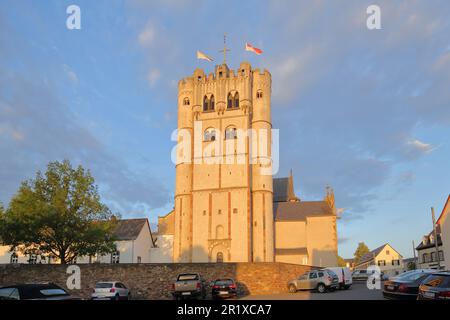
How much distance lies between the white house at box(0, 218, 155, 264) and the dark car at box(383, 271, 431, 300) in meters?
39.8

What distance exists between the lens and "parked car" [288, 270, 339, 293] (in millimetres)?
29656

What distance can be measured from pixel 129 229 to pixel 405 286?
45079mm

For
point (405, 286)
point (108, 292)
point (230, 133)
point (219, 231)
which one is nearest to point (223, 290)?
point (108, 292)

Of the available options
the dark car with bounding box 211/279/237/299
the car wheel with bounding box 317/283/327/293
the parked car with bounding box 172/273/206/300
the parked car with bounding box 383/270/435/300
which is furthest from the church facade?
the parked car with bounding box 383/270/435/300

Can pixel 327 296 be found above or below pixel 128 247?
below

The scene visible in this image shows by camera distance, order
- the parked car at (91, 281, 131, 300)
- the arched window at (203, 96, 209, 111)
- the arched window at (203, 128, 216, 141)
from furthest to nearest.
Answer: the arched window at (203, 96, 209, 111), the arched window at (203, 128, 216, 141), the parked car at (91, 281, 131, 300)

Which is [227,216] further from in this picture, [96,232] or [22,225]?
[22,225]

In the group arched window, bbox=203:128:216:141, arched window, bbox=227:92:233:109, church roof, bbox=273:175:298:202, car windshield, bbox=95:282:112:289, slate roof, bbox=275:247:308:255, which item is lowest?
car windshield, bbox=95:282:112:289

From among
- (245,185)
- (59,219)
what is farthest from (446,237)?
(59,219)

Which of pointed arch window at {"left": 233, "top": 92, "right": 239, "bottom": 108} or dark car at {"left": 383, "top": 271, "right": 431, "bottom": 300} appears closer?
dark car at {"left": 383, "top": 271, "right": 431, "bottom": 300}

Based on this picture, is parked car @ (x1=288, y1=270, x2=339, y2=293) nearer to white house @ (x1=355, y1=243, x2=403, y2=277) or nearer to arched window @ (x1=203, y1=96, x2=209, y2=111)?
arched window @ (x1=203, y1=96, x2=209, y2=111)

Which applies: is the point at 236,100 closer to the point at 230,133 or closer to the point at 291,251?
the point at 230,133

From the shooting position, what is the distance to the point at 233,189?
181 feet
